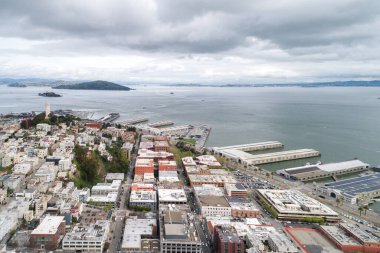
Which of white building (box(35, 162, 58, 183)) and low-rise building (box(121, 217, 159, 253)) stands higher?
white building (box(35, 162, 58, 183))

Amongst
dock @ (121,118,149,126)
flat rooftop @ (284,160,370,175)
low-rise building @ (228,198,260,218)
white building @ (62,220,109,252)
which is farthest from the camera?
dock @ (121,118,149,126)

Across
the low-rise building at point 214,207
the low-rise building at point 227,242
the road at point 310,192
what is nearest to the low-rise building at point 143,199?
the low-rise building at point 214,207

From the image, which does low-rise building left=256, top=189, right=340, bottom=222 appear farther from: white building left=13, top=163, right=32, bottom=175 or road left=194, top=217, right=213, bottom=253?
white building left=13, top=163, right=32, bottom=175

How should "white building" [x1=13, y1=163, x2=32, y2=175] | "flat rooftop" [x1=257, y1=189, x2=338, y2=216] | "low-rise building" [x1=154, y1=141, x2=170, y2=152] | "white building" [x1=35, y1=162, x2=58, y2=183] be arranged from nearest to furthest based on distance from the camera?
"flat rooftop" [x1=257, y1=189, x2=338, y2=216] < "white building" [x1=35, y1=162, x2=58, y2=183] < "white building" [x1=13, y1=163, x2=32, y2=175] < "low-rise building" [x1=154, y1=141, x2=170, y2=152]

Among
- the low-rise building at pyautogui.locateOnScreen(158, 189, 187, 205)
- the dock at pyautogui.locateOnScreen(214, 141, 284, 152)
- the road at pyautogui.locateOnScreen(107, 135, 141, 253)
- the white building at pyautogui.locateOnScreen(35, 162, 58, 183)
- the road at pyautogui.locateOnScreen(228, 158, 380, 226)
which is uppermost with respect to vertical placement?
the white building at pyautogui.locateOnScreen(35, 162, 58, 183)

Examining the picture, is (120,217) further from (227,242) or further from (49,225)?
(227,242)

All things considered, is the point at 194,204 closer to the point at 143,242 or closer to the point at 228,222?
the point at 228,222

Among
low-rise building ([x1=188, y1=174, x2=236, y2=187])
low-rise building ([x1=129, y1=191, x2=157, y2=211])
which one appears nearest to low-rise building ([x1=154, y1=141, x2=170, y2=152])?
low-rise building ([x1=188, y1=174, x2=236, y2=187])

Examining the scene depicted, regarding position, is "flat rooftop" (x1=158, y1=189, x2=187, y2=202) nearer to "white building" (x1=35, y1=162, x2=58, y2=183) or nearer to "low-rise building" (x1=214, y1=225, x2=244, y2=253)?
"low-rise building" (x1=214, y1=225, x2=244, y2=253)

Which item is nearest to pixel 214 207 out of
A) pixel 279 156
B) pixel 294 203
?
pixel 294 203

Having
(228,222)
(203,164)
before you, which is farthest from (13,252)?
(203,164)

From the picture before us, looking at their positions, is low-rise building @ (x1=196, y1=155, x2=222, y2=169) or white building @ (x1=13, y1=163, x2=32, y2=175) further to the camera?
low-rise building @ (x1=196, y1=155, x2=222, y2=169)
